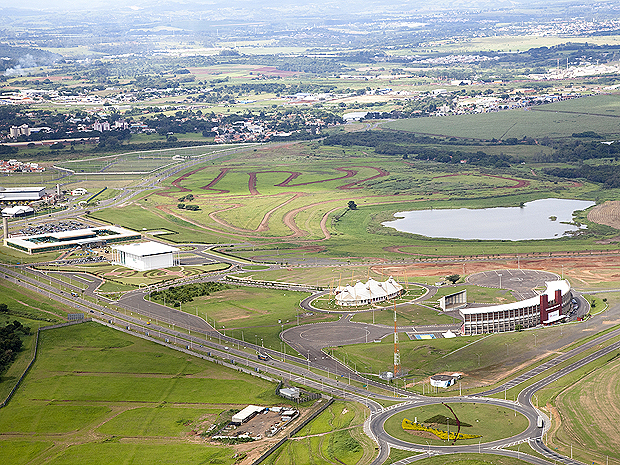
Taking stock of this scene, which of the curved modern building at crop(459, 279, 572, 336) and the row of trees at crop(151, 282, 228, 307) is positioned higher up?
the curved modern building at crop(459, 279, 572, 336)

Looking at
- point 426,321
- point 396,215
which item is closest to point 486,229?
point 396,215

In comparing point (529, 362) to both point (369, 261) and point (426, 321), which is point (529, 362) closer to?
point (426, 321)

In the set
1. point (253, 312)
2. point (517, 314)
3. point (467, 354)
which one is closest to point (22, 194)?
point (253, 312)

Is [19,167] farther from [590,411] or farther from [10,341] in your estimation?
[590,411]

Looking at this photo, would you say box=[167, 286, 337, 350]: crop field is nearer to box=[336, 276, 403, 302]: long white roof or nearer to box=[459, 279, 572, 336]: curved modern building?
box=[336, 276, 403, 302]: long white roof

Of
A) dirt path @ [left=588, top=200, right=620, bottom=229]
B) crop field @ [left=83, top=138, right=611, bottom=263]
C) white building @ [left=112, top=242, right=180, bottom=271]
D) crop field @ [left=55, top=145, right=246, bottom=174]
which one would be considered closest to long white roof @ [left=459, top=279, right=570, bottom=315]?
crop field @ [left=83, top=138, right=611, bottom=263]

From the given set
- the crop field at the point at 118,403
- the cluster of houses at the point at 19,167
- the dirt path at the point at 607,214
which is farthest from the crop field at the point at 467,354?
the cluster of houses at the point at 19,167
